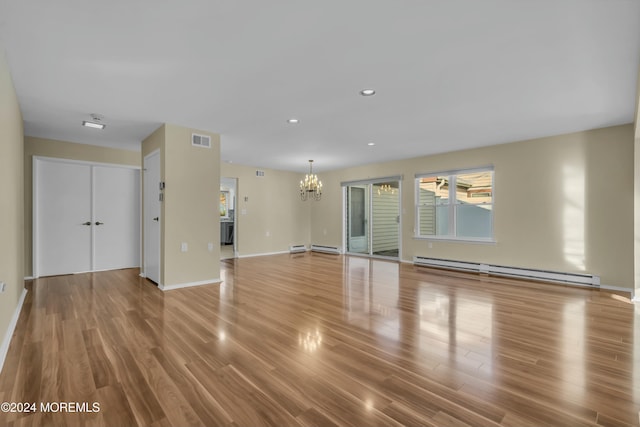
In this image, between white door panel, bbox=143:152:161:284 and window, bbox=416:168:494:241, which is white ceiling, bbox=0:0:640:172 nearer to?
white door panel, bbox=143:152:161:284

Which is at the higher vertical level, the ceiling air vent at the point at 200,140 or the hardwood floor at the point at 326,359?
the ceiling air vent at the point at 200,140

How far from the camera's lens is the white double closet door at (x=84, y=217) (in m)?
5.50

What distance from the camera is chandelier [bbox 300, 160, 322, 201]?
802cm

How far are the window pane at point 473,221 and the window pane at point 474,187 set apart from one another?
0.46 ft

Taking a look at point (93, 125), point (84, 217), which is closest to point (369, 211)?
point (93, 125)

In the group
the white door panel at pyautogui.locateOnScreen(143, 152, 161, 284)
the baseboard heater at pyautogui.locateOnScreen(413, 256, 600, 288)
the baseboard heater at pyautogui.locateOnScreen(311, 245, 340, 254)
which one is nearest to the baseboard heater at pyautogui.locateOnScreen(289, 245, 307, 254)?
the baseboard heater at pyautogui.locateOnScreen(311, 245, 340, 254)

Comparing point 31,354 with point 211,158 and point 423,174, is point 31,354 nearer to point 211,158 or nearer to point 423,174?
point 211,158

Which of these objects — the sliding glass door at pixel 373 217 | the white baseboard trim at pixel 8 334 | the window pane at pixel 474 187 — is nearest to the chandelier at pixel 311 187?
the sliding glass door at pixel 373 217

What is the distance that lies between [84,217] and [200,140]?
9.83ft

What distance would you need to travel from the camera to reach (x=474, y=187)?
20.7ft

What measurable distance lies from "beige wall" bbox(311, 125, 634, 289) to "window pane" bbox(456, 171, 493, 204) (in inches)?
7.4

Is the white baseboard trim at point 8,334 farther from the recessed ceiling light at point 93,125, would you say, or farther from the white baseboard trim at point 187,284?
the recessed ceiling light at point 93,125

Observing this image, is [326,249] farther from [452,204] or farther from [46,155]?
[46,155]

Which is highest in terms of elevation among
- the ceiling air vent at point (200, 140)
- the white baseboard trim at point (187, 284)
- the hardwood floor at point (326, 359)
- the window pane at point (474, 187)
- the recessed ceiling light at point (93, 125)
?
the recessed ceiling light at point (93, 125)
